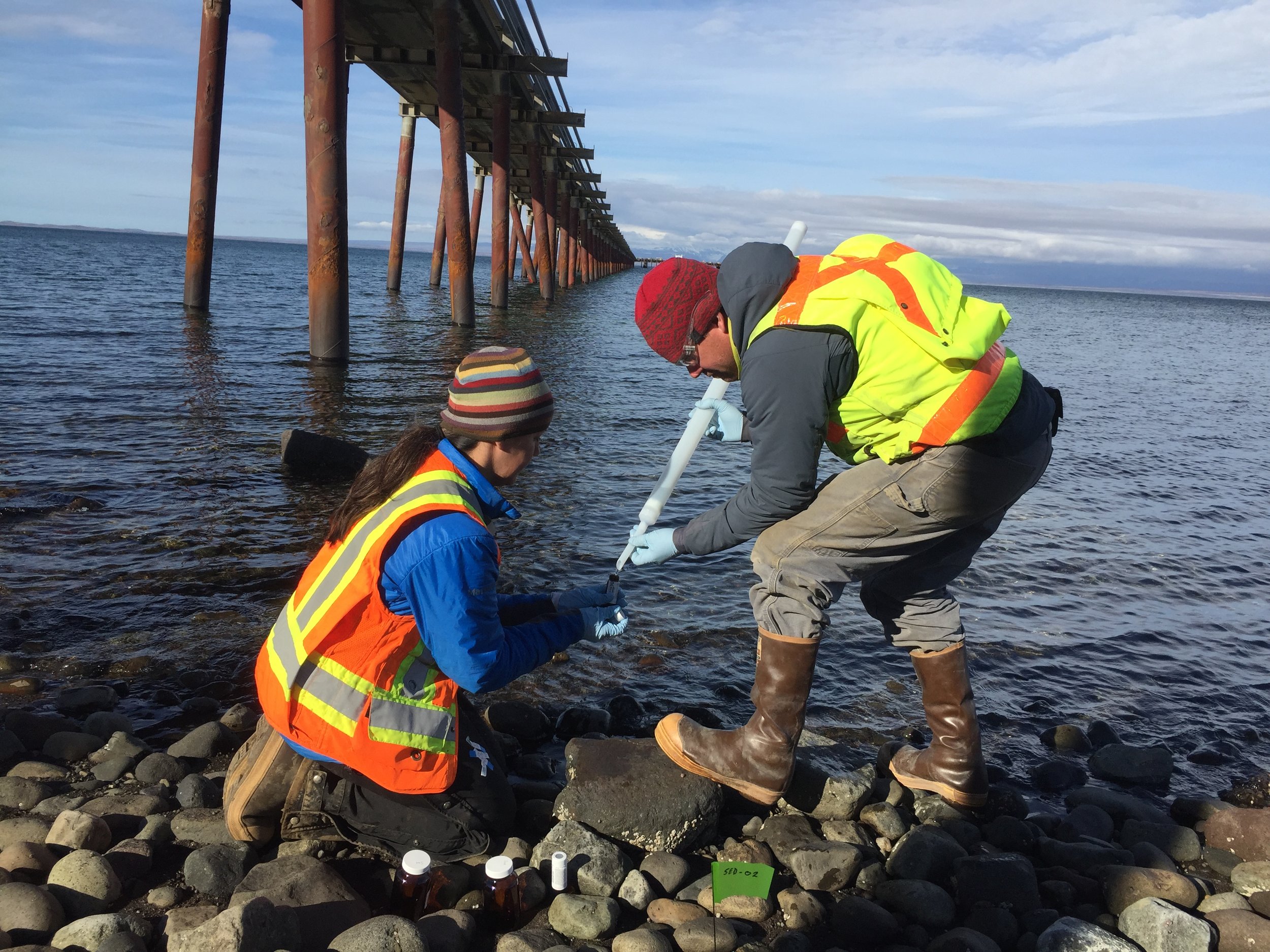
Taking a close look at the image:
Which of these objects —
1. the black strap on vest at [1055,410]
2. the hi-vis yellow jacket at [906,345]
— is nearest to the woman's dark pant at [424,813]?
the hi-vis yellow jacket at [906,345]

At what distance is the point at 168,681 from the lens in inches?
152

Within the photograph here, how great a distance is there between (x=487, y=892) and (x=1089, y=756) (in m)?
2.59

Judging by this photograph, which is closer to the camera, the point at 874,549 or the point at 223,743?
the point at 874,549

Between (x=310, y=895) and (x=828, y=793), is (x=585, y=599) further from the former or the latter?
(x=310, y=895)

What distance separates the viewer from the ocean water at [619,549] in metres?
4.16

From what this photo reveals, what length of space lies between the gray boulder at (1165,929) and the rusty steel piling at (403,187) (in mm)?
25386

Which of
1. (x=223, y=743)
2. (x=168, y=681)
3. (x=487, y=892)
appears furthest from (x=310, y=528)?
(x=487, y=892)

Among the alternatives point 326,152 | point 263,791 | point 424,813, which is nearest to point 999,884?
point 424,813

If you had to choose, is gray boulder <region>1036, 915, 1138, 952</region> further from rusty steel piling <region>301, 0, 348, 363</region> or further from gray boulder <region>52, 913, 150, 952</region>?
rusty steel piling <region>301, 0, 348, 363</region>

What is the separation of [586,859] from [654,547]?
998mm

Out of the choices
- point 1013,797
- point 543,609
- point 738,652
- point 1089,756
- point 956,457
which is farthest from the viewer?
point 738,652

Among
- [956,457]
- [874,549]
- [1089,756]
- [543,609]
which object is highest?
[956,457]

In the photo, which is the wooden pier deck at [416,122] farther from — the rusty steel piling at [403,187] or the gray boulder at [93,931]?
the gray boulder at [93,931]

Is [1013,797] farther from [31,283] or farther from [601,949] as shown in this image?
[31,283]
